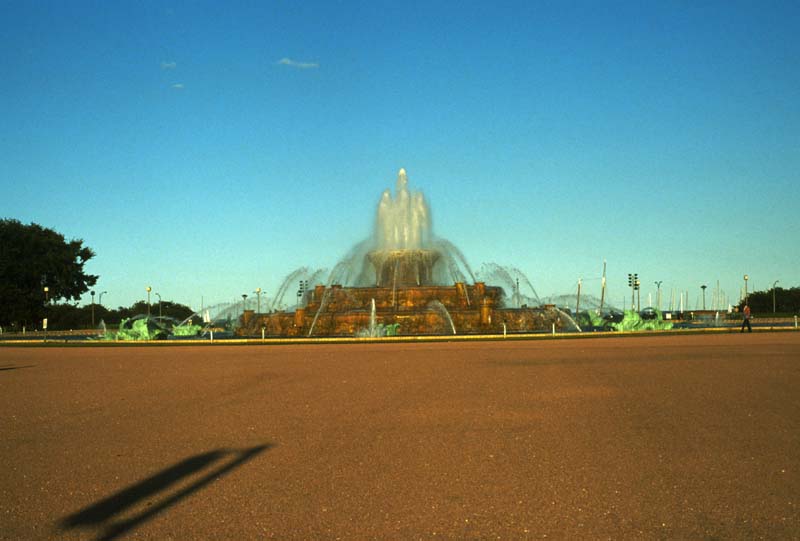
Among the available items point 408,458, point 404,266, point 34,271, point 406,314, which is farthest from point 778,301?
point 408,458

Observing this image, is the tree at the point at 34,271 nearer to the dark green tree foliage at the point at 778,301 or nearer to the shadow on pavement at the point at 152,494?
the shadow on pavement at the point at 152,494

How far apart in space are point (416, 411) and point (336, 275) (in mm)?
40188

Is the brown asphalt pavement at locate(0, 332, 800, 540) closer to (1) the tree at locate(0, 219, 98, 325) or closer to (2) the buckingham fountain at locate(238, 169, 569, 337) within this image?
(2) the buckingham fountain at locate(238, 169, 569, 337)

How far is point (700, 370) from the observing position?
620 inches

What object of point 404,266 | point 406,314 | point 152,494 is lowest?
point 152,494

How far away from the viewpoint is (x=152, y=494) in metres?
5.73

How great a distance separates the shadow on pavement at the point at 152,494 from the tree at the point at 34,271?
6018 cm

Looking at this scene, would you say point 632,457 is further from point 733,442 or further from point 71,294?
point 71,294

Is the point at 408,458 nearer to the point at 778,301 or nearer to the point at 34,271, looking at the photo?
the point at 34,271

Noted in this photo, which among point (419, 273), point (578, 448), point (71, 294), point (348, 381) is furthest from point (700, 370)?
point (71, 294)

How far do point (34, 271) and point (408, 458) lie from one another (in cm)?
6496

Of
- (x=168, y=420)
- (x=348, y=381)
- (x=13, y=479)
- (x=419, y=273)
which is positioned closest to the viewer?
(x=13, y=479)

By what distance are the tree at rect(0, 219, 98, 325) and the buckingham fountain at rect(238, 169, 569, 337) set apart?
27731mm

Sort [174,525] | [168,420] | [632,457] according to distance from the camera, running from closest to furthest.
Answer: [174,525] < [632,457] < [168,420]
